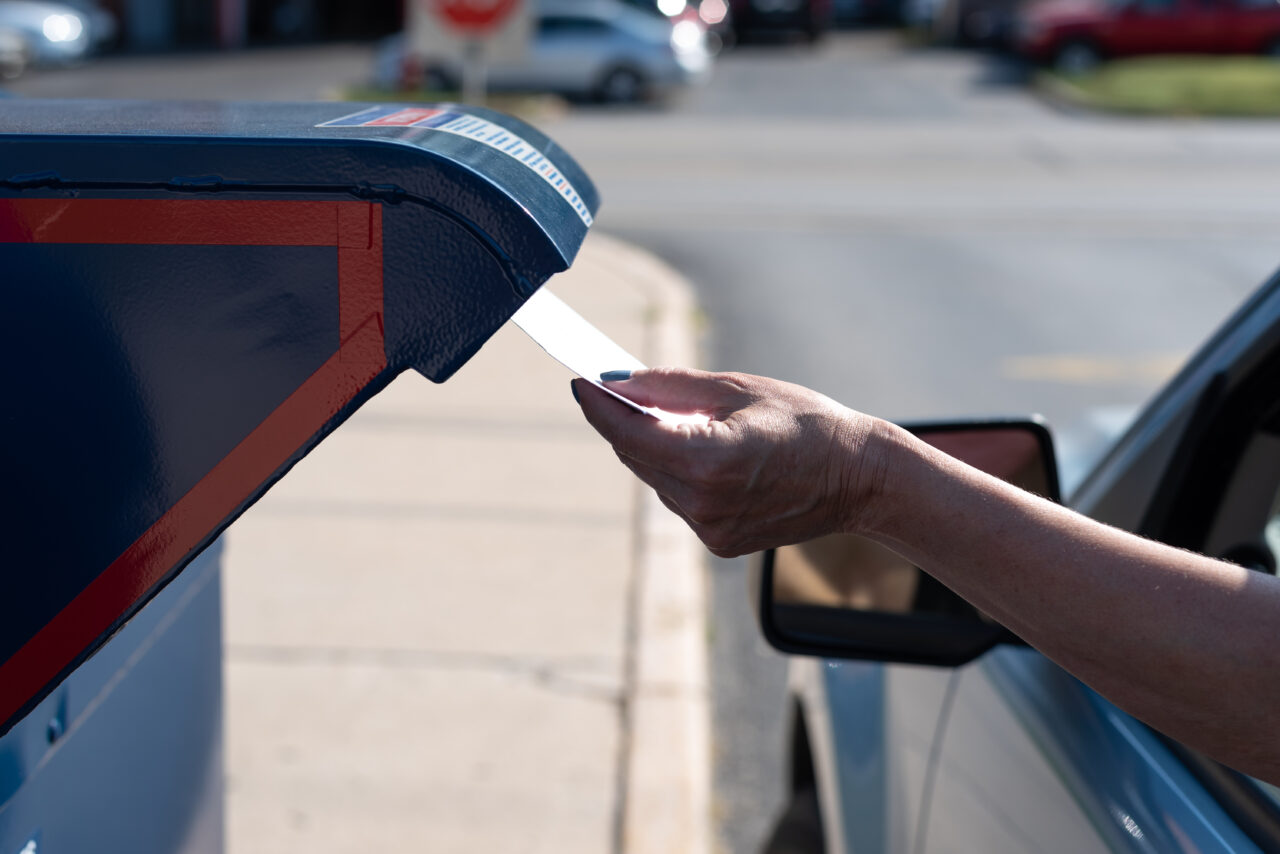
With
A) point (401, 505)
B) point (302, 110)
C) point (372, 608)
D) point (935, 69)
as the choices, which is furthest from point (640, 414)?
point (935, 69)

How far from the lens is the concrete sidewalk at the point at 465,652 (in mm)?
3580

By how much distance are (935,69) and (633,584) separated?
23825 millimetres

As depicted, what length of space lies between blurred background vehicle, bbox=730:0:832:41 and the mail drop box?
102 feet

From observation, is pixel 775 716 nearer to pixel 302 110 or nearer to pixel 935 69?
pixel 302 110

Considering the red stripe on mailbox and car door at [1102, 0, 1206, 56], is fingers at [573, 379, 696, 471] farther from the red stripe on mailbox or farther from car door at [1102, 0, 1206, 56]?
car door at [1102, 0, 1206, 56]

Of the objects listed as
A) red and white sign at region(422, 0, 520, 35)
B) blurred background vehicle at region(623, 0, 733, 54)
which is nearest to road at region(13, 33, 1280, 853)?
red and white sign at region(422, 0, 520, 35)

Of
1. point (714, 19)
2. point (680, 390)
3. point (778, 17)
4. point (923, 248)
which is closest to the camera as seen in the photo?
point (680, 390)

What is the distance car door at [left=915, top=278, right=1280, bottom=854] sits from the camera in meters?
1.58

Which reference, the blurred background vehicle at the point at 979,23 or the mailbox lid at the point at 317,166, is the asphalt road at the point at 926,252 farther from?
the blurred background vehicle at the point at 979,23

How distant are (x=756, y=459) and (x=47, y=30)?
27.4 meters

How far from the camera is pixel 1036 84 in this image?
77.3ft

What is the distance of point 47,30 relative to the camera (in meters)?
25.1

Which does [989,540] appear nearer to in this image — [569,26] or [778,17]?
[569,26]

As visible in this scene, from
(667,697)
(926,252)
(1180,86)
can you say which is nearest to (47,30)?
(1180,86)
